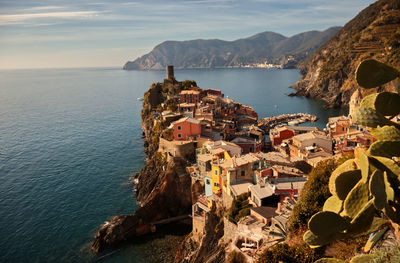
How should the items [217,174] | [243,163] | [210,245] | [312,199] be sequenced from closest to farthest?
[312,199]
[210,245]
[243,163]
[217,174]

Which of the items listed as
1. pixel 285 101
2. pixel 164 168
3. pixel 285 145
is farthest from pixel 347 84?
pixel 164 168

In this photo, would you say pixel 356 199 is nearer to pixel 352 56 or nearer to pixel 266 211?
pixel 266 211

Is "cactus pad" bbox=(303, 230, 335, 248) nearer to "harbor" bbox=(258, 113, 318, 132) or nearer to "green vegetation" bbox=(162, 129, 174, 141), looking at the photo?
"green vegetation" bbox=(162, 129, 174, 141)

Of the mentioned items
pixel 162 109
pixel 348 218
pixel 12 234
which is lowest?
pixel 12 234

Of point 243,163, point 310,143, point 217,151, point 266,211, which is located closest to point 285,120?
point 310,143

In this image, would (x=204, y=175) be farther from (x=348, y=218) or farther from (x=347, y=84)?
(x=347, y=84)
